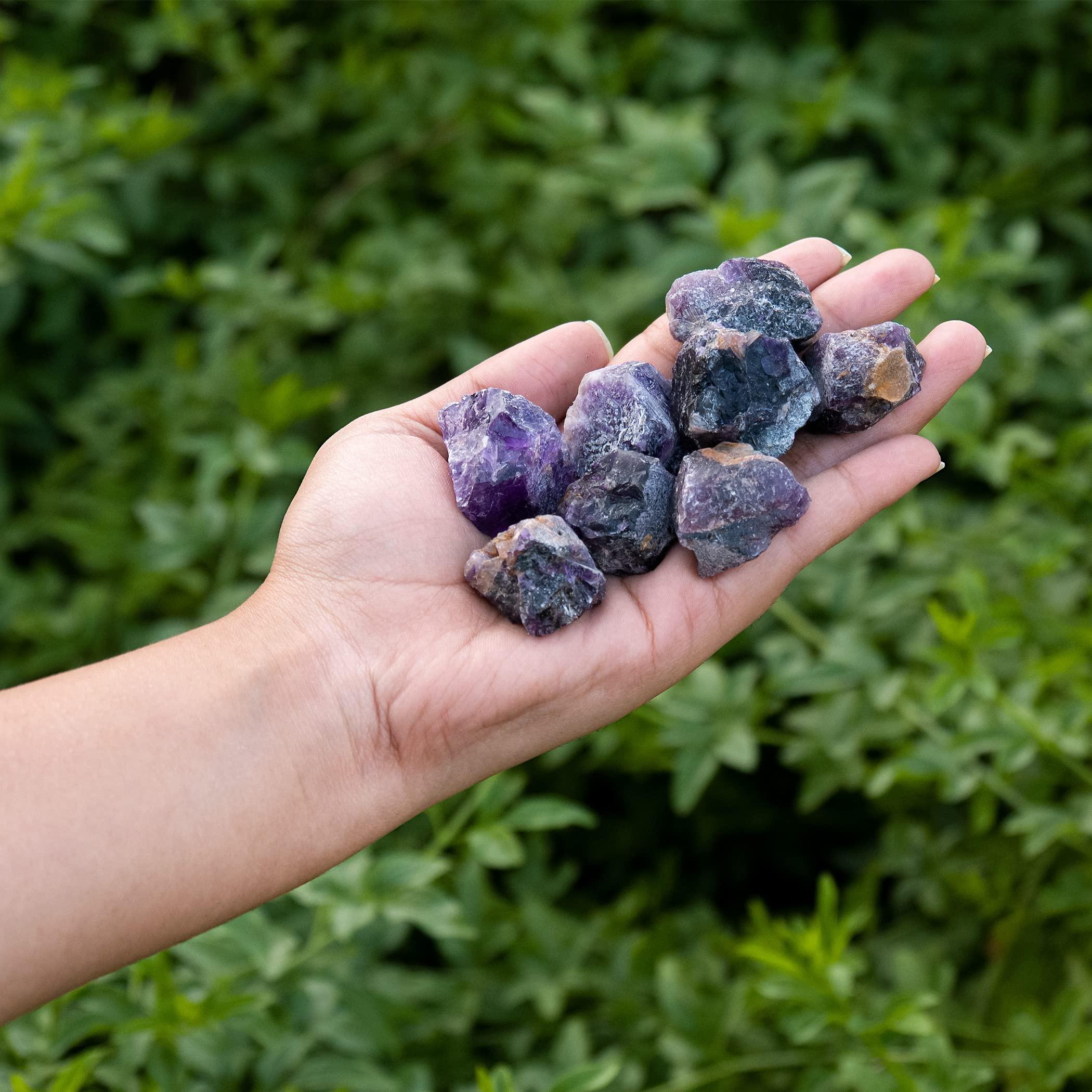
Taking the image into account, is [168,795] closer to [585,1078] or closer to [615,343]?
[585,1078]

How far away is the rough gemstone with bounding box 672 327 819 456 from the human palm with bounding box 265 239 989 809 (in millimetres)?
115

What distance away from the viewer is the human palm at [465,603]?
1705 mm

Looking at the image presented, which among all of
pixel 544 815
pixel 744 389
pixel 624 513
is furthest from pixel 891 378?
pixel 544 815

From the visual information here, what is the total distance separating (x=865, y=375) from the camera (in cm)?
198

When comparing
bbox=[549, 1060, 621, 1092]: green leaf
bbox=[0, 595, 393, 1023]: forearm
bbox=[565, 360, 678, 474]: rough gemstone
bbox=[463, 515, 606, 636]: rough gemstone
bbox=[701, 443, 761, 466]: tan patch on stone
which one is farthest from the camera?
bbox=[565, 360, 678, 474]: rough gemstone

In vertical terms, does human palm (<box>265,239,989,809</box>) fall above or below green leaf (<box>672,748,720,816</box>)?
above

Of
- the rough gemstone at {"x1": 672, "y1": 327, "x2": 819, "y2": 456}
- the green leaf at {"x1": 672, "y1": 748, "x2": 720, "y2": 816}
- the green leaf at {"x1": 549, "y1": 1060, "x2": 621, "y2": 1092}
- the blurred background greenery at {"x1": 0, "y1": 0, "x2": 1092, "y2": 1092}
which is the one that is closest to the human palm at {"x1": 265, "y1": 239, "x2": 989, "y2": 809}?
the rough gemstone at {"x1": 672, "y1": 327, "x2": 819, "y2": 456}

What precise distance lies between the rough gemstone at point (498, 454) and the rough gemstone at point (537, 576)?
0.32 ft

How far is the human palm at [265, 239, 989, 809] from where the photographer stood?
5.59 ft

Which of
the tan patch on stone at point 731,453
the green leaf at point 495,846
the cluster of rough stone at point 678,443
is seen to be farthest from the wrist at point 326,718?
the tan patch on stone at point 731,453

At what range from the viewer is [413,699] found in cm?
169

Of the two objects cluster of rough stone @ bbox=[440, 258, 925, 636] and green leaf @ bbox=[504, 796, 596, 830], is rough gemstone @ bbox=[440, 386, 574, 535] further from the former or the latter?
green leaf @ bbox=[504, 796, 596, 830]

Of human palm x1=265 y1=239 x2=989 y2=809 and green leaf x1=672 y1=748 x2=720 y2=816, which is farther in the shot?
green leaf x1=672 y1=748 x2=720 y2=816

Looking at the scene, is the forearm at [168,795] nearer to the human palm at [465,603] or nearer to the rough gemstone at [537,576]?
the human palm at [465,603]
